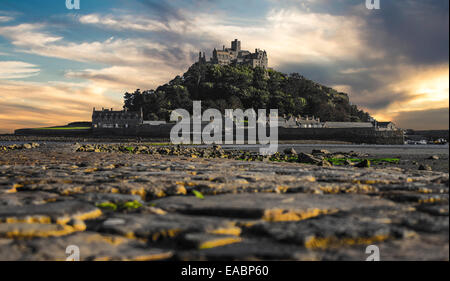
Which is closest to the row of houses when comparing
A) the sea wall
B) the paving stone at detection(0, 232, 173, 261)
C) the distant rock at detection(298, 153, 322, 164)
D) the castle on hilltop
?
the sea wall

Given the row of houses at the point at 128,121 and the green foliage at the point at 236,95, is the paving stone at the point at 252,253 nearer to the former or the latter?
the row of houses at the point at 128,121

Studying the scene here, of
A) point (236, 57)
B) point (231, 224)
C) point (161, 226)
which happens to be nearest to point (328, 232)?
point (231, 224)

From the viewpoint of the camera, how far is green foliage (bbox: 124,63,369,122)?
299 feet

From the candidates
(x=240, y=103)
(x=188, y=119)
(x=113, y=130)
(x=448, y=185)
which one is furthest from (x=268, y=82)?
(x=448, y=185)

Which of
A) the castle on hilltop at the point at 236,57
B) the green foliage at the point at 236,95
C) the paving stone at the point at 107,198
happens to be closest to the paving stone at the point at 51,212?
the paving stone at the point at 107,198

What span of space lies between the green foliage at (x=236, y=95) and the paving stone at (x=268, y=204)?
83.1 metres

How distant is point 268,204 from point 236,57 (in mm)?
131958

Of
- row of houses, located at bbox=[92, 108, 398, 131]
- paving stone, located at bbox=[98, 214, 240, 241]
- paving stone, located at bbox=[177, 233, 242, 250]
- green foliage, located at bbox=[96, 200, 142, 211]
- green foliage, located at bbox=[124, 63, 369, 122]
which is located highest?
green foliage, located at bbox=[124, 63, 369, 122]

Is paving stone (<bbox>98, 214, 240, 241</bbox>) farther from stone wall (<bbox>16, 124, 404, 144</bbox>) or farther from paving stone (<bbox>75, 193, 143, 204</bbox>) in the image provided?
stone wall (<bbox>16, 124, 404, 144</bbox>)

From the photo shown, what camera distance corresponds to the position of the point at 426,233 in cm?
230

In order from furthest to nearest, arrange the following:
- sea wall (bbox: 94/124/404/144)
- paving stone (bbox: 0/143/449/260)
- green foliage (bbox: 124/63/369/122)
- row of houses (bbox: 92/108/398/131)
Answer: green foliage (bbox: 124/63/369/122) → row of houses (bbox: 92/108/398/131) → sea wall (bbox: 94/124/404/144) → paving stone (bbox: 0/143/449/260)

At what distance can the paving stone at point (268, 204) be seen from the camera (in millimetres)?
2723

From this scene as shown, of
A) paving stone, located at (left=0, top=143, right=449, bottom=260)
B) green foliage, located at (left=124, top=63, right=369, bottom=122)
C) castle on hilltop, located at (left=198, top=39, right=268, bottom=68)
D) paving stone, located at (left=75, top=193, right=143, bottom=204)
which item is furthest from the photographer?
castle on hilltop, located at (left=198, top=39, right=268, bottom=68)

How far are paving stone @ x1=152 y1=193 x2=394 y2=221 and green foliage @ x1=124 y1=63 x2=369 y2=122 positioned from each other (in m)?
83.1
